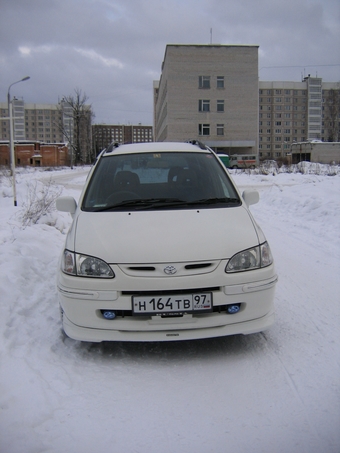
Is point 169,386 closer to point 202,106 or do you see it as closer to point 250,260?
point 250,260

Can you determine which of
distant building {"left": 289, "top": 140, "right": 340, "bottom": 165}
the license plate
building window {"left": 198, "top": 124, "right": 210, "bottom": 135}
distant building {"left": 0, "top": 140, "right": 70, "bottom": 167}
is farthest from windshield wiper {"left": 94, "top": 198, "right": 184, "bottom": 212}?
distant building {"left": 0, "top": 140, "right": 70, "bottom": 167}

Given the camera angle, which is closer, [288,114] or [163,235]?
[163,235]

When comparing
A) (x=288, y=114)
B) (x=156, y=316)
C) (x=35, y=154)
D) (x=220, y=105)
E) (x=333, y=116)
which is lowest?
(x=156, y=316)

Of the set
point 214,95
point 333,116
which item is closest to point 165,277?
point 214,95

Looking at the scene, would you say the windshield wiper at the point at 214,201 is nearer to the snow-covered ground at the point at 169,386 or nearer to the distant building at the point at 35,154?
the snow-covered ground at the point at 169,386

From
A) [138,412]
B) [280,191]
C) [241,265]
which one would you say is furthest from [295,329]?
[280,191]

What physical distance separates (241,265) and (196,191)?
124 centimetres

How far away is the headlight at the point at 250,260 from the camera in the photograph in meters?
3.17

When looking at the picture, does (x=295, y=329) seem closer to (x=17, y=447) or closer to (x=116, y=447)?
(x=116, y=447)

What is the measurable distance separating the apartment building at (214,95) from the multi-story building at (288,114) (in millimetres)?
51562

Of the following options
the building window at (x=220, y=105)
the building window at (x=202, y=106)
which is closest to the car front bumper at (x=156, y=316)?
the building window at (x=202, y=106)

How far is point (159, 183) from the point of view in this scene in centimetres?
435

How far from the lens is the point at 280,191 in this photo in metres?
13.3

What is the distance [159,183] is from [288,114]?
378 ft
